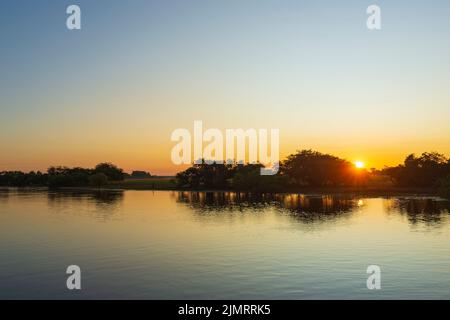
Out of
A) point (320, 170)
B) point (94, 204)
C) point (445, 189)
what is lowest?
point (94, 204)

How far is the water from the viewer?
3162 centimetres

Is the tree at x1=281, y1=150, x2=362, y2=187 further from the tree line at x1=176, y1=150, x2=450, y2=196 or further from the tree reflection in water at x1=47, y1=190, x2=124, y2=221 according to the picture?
the tree reflection in water at x1=47, y1=190, x2=124, y2=221

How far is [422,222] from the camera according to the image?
234ft

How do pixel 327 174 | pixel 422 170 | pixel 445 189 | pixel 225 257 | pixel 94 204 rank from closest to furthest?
1. pixel 225 257
2. pixel 94 204
3. pixel 445 189
4. pixel 422 170
5. pixel 327 174

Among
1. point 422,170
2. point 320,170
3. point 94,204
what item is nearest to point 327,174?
point 320,170

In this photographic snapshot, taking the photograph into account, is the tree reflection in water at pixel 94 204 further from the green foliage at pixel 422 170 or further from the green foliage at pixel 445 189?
the green foliage at pixel 422 170

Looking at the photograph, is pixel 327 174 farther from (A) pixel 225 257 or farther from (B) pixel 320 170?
(A) pixel 225 257

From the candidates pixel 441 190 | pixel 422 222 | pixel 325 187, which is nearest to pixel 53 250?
pixel 422 222

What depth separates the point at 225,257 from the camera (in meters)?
43.9

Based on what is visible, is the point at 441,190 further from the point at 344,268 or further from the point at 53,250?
the point at 53,250

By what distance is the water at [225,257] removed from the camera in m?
31.6

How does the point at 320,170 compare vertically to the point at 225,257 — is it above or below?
above

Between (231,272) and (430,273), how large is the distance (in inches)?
620

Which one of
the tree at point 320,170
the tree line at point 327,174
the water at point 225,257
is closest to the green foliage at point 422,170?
the tree line at point 327,174
